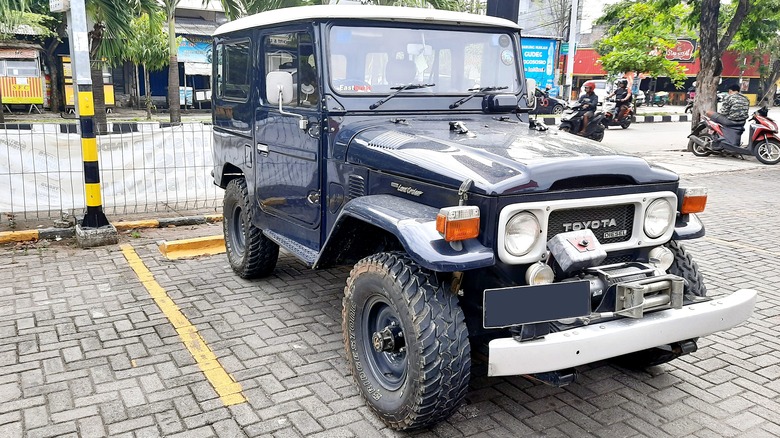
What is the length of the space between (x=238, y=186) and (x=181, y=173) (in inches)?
111

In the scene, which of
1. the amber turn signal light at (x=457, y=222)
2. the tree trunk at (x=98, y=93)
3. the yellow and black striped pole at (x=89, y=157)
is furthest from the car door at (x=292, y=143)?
the tree trunk at (x=98, y=93)

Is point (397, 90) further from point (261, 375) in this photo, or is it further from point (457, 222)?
point (261, 375)

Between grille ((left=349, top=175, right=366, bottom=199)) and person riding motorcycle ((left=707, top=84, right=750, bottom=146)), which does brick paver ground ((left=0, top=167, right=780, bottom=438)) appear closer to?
grille ((left=349, top=175, right=366, bottom=199))

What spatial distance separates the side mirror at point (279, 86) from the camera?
4.27 metres

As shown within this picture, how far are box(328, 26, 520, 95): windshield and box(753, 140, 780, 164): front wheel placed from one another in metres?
11.2

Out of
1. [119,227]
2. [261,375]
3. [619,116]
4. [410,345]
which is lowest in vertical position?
[261,375]

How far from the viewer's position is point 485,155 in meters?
3.46

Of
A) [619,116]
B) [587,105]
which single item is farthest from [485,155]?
[619,116]

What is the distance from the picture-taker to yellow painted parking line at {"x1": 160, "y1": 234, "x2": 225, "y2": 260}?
655 centimetres

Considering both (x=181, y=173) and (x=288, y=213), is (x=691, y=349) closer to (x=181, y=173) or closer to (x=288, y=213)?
(x=288, y=213)

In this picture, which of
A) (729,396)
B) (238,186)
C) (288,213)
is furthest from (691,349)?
(238,186)

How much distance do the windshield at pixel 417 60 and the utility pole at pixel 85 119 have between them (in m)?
3.57

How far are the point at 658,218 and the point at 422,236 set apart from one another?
1447 millimetres

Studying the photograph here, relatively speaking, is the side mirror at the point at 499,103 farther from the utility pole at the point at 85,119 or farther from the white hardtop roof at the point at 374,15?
the utility pole at the point at 85,119
